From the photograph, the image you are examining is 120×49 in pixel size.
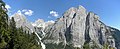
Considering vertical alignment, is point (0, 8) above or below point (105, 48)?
above

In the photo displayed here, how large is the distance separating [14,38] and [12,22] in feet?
31.5

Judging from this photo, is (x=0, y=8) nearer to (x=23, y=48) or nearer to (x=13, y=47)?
(x=13, y=47)

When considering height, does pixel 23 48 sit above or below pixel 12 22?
below

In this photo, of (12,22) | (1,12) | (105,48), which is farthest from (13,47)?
(1,12)

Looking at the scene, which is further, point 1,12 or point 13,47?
point 13,47

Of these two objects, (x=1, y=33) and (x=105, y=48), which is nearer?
(x=1, y=33)

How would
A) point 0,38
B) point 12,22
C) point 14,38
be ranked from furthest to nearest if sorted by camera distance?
point 12,22 → point 14,38 → point 0,38

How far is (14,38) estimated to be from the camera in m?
87.3

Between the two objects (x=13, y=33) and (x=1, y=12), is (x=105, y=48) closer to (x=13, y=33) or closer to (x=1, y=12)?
(x=13, y=33)

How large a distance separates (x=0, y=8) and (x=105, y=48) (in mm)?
34286

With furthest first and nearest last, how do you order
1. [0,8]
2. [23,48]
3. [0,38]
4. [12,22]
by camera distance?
1. [23,48]
2. [12,22]
3. [0,38]
4. [0,8]

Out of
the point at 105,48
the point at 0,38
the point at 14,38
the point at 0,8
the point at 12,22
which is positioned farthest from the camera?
the point at 12,22

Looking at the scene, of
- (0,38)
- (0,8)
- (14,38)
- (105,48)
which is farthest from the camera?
(14,38)

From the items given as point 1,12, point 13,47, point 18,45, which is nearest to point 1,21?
point 1,12
